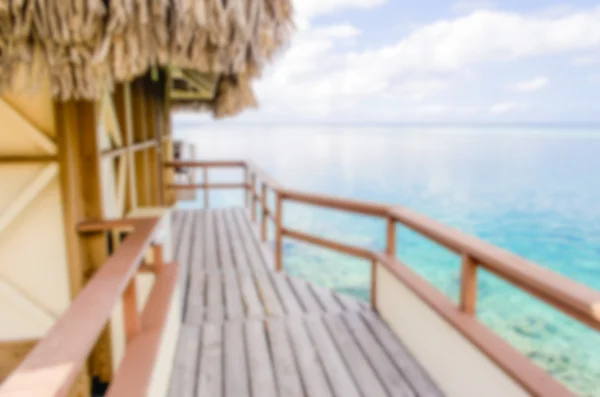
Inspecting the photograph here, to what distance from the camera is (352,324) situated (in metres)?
3.03

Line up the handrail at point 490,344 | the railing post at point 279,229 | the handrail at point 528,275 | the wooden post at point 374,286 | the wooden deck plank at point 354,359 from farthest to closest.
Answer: the railing post at point 279,229
the wooden post at point 374,286
the wooden deck plank at point 354,359
the handrail at point 490,344
the handrail at point 528,275

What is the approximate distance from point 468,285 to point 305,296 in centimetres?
176

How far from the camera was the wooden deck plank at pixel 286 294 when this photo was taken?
3.33m

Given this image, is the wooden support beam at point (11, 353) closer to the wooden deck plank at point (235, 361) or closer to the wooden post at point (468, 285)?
the wooden deck plank at point (235, 361)

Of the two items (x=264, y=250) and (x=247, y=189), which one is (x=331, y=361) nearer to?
(x=264, y=250)

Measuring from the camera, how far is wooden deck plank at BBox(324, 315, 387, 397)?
2.27m

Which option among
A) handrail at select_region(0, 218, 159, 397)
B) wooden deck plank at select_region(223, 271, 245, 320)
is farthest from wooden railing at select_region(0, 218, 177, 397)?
wooden deck plank at select_region(223, 271, 245, 320)

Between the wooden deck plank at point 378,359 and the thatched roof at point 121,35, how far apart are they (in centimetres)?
181

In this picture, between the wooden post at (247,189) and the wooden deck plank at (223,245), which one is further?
the wooden post at (247,189)

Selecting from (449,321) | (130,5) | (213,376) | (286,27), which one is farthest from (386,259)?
(130,5)

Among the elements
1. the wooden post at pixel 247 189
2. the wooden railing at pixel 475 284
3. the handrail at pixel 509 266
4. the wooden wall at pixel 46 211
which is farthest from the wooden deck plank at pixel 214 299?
the wooden post at pixel 247 189

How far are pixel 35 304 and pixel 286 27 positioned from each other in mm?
2265

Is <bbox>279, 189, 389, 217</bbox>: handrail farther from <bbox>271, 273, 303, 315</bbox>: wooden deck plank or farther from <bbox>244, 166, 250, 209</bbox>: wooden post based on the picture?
<bbox>244, 166, 250, 209</bbox>: wooden post

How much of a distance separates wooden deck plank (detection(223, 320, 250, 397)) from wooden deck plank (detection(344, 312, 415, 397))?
724 millimetres
